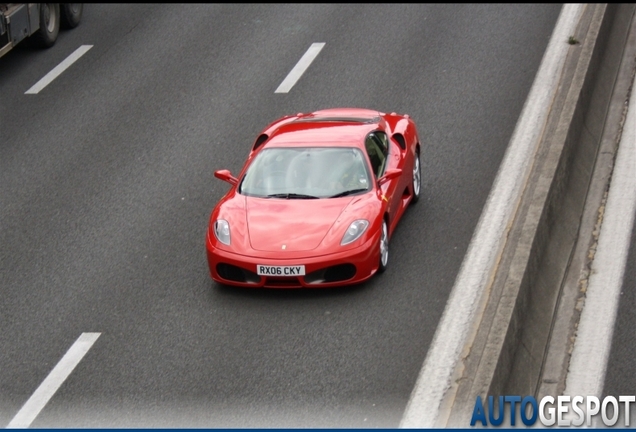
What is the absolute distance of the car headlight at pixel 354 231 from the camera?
35.0 feet

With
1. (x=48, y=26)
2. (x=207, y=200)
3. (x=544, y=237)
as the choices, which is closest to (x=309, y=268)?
(x=544, y=237)

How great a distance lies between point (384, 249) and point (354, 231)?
1.78 feet

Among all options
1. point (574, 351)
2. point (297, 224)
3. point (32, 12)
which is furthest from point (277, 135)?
point (32, 12)

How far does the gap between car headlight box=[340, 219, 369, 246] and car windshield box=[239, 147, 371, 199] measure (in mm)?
564

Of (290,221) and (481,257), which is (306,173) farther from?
(481,257)

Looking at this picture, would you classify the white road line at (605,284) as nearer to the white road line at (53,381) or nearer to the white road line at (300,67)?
the white road line at (53,381)

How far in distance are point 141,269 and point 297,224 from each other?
183cm

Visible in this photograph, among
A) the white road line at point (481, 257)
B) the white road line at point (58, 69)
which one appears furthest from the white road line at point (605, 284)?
the white road line at point (58, 69)

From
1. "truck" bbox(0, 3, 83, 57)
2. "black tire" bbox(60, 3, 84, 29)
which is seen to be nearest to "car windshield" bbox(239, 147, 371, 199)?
"truck" bbox(0, 3, 83, 57)

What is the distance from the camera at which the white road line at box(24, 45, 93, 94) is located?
17.5 metres

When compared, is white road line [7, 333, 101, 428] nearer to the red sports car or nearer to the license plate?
the red sports car

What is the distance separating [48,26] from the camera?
63.6 feet

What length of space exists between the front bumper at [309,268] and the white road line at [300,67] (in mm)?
6465

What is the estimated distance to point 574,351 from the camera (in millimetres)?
9750
